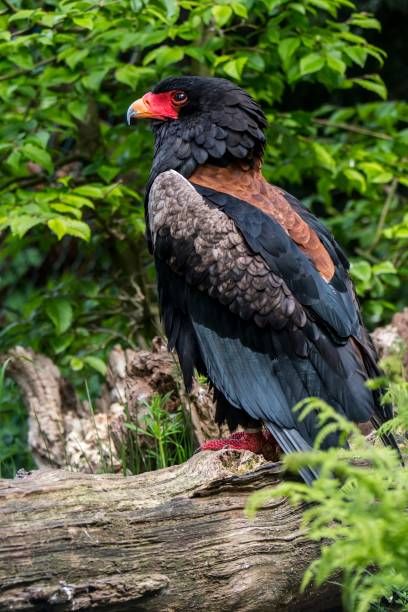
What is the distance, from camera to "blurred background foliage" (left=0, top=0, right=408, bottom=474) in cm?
507

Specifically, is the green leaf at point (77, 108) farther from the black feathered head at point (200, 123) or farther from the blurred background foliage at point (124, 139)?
the black feathered head at point (200, 123)

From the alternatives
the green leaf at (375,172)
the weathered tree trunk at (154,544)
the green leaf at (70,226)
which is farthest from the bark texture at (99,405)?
the green leaf at (375,172)

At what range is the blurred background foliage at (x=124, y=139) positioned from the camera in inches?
200

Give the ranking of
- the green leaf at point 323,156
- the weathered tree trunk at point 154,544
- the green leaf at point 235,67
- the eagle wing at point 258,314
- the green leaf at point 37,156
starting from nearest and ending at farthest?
the weathered tree trunk at point 154,544 < the eagle wing at point 258,314 < the green leaf at point 235,67 < the green leaf at point 37,156 < the green leaf at point 323,156

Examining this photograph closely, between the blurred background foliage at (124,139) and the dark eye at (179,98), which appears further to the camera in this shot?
the blurred background foliage at (124,139)

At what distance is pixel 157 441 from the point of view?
4.43 meters

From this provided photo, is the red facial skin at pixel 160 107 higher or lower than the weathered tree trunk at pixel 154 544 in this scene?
higher

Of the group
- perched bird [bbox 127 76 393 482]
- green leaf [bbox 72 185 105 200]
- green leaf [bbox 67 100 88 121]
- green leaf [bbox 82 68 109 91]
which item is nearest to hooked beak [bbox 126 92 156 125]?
perched bird [bbox 127 76 393 482]

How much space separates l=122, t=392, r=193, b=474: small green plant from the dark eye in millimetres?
1276

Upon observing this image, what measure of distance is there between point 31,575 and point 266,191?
208cm

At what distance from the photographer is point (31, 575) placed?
9.20 feet

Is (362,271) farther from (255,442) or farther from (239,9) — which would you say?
(255,442)

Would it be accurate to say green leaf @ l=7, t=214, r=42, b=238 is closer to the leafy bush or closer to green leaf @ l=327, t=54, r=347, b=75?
the leafy bush

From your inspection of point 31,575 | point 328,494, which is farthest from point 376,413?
point 328,494
